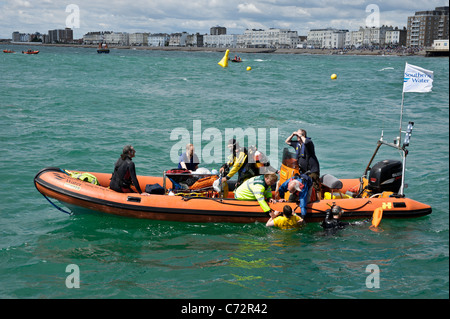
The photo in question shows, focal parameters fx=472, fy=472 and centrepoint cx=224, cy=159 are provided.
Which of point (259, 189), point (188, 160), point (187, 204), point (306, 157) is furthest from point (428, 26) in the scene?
point (187, 204)

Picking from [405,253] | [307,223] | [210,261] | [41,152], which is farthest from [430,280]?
[41,152]

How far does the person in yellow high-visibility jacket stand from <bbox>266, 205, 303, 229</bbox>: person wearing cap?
0.18 metres

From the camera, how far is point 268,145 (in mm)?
16469

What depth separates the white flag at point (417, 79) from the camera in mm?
8984

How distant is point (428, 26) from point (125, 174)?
176870mm

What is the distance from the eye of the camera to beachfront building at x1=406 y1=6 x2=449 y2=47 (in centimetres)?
16288

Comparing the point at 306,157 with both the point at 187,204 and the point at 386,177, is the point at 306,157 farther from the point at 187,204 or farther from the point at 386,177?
the point at 187,204

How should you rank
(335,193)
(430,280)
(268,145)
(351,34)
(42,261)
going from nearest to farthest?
(430,280)
(42,261)
(335,193)
(268,145)
(351,34)

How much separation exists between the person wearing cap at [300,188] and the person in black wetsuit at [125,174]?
111 inches

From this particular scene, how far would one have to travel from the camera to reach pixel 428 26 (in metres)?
164

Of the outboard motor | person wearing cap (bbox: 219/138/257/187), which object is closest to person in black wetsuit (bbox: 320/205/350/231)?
the outboard motor

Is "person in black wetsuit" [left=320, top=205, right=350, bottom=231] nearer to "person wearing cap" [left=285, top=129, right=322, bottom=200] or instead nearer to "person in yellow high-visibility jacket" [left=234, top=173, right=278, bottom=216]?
"person wearing cap" [left=285, top=129, right=322, bottom=200]
